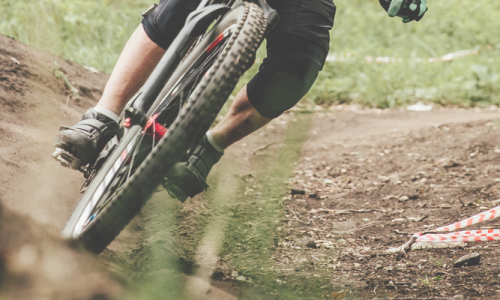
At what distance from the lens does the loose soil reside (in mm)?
1244

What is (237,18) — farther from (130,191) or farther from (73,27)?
(73,27)

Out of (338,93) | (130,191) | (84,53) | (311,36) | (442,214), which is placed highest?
(311,36)

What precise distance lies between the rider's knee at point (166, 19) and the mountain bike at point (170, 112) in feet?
0.56

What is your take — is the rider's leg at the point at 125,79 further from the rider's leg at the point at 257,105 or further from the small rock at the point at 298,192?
the small rock at the point at 298,192

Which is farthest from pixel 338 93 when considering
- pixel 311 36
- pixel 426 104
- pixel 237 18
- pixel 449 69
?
pixel 237 18

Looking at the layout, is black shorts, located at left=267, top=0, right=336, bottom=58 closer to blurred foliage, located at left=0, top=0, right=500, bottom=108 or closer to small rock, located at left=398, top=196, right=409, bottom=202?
small rock, located at left=398, top=196, right=409, bottom=202

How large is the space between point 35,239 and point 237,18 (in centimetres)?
88

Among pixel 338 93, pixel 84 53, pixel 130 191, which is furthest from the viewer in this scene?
pixel 338 93

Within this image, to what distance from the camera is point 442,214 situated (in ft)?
7.86

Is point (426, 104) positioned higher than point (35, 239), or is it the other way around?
point (35, 239)

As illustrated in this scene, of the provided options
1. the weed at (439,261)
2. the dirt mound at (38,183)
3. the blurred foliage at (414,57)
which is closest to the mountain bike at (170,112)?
the dirt mound at (38,183)

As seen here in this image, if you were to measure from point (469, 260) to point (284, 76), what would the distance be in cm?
107

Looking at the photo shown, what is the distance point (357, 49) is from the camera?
23.9 feet

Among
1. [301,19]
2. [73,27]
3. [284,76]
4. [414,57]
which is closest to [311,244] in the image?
[284,76]
